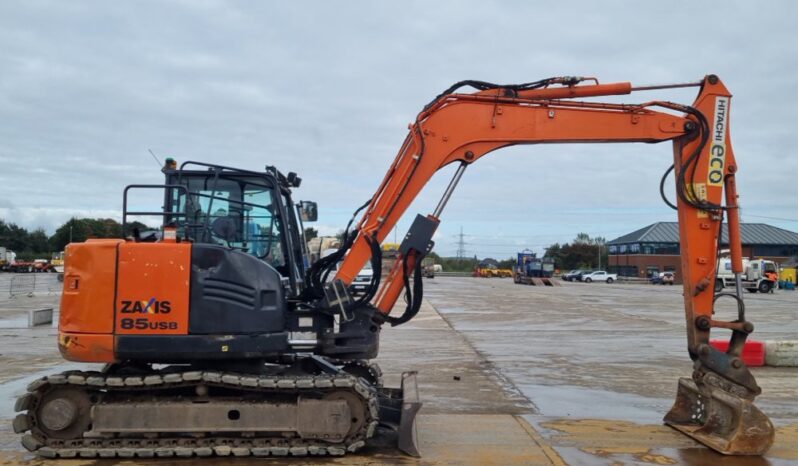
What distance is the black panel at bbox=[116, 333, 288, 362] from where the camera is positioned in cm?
623

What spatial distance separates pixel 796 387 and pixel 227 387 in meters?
8.93

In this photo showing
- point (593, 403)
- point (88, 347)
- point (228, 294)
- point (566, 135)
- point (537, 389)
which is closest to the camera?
point (88, 347)

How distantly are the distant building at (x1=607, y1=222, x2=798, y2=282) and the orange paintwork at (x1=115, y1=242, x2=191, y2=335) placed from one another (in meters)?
87.4

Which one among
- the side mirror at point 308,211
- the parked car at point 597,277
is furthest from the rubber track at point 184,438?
the parked car at point 597,277

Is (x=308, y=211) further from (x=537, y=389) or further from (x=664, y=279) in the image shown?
(x=664, y=279)

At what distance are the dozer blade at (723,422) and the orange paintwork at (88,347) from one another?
5911 mm

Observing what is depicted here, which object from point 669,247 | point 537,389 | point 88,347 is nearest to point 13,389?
point 88,347

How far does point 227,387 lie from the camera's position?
6.45 metres

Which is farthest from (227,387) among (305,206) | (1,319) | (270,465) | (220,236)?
(1,319)

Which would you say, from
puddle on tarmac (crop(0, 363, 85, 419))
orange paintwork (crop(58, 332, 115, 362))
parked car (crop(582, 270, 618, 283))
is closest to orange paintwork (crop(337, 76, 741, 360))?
orange paintwork (crop(58, 332, 115, 362))

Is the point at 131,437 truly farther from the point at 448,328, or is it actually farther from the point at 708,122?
the point at 448,328

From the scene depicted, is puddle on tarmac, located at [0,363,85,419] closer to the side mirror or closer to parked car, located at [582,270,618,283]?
the side mirror

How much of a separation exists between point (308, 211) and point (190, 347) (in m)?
2.38

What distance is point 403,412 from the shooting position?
6.57 m
